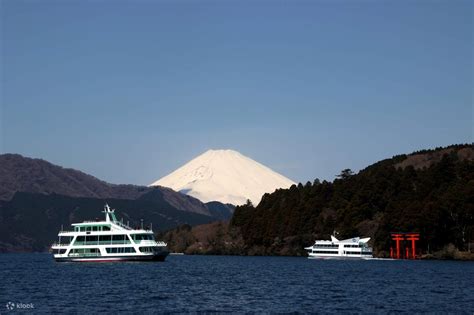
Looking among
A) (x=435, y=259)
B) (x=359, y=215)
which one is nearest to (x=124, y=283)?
(x=435, y=259)

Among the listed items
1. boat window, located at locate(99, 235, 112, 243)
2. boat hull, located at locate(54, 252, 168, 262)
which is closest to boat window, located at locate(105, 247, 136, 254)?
boat hull, located at locate(54, 252, 168, 262)

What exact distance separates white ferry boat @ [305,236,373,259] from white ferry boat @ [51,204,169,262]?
156 feet

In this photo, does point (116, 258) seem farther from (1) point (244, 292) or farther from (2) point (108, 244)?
(1) point (244, 292)

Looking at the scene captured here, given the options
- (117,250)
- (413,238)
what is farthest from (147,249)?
(413,238)

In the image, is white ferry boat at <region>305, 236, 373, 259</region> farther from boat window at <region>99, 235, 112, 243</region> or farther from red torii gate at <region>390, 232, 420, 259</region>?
boat window at <region>99, 235, 112, 243</region>

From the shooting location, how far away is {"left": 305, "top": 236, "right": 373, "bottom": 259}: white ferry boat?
174125 millimetres

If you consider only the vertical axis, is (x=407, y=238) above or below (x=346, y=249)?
above

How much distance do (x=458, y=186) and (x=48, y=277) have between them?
99440mm

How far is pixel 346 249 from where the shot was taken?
17538 cm

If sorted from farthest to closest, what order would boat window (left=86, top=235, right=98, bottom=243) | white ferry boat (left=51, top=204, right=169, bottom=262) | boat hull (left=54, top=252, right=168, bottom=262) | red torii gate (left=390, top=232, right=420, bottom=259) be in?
1. red torii gate (left=390, top=232, right=420, bottom=259)
2. boat window (left=86, top=235, right=98, bottom=243)
3. white ferry boat (left=51, top=204, right=169, bottom=262)
4. boat hull (left=54, top=252, right=168, bottom=262)

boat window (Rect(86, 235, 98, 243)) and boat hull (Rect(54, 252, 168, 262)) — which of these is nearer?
boat hull (Rect(54, 252, 168, 262))

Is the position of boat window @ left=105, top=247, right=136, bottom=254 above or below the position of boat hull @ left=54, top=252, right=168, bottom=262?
above

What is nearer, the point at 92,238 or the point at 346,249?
the point at 92,238

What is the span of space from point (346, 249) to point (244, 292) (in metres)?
96.6
